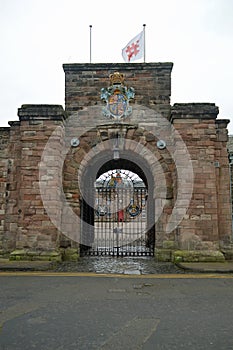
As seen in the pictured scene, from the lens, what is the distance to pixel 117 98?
11750mm

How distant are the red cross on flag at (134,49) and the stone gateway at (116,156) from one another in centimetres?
107

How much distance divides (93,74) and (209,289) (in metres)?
8.23

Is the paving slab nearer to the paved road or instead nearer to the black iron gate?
the paved road

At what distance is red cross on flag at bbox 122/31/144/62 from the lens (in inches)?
507

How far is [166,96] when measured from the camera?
1190cm

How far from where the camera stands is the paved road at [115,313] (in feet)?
12.6

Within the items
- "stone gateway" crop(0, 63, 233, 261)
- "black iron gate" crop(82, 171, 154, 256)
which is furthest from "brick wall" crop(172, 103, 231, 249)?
"black iron gate" crop(82, 171, 154, 256)

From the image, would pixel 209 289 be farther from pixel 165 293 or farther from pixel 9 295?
pixel 9 295

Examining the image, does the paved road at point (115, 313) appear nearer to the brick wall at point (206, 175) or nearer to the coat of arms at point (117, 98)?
the brick wall at point (206, 175)

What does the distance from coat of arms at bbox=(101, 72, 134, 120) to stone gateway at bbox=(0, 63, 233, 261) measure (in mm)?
34

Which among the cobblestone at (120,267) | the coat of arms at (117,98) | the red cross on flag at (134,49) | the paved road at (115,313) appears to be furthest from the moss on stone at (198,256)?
the red cross on flag at (134,49)

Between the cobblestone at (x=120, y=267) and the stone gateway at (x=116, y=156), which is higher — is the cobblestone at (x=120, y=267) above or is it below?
below

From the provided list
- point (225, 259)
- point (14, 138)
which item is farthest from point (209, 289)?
point (14, 138)

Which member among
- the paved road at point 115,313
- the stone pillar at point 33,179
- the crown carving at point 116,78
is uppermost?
the crown carving at point 116,78
